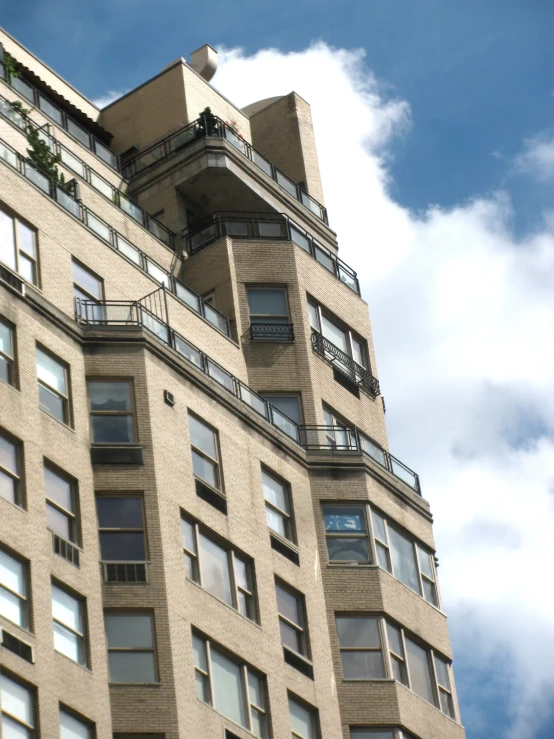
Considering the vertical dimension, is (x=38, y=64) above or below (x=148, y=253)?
above

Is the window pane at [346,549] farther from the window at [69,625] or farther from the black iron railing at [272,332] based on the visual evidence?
the window at [69,625]

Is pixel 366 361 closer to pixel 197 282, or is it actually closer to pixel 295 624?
pixel 197 282

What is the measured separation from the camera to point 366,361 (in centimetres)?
→ 5669

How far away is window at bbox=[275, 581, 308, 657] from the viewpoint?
44969 mm

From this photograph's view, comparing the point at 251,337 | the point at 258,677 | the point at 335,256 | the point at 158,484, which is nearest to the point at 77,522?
the point at 158,484

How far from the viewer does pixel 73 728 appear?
36938 millimetres

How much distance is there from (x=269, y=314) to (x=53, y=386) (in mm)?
13028

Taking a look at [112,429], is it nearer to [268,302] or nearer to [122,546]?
[122,546]

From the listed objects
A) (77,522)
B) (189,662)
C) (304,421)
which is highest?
(304,421)

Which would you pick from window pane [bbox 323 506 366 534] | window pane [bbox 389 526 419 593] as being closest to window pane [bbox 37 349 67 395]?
window pane [bbox 323 506 366 534]

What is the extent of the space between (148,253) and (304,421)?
7.07 meters

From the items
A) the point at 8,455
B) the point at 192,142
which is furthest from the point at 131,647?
the point at 192,142

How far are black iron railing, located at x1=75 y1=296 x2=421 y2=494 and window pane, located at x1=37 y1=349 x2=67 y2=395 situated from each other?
8.00 ft

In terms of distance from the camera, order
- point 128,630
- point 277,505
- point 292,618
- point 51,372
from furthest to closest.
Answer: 1. point 277,505
2. point 292,618
3. point 51,372
4. point 128,630
